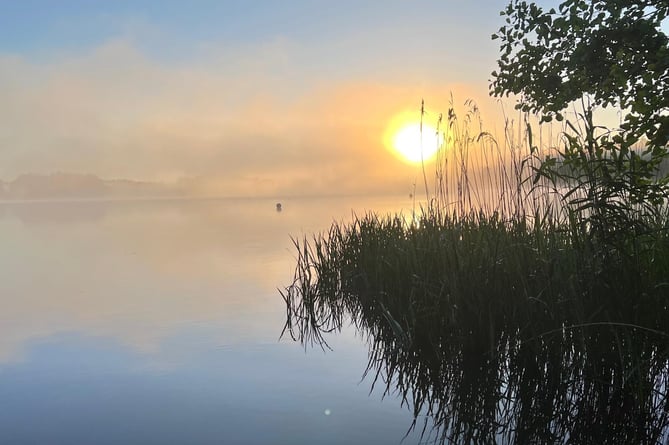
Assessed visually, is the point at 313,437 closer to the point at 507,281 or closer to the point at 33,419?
the point at 507,281

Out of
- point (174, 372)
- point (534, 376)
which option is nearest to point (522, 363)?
point (534, 376)

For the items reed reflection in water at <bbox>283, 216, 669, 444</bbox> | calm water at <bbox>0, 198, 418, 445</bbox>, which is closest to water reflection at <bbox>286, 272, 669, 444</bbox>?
reed reflection in water at <bbox>283, 216, 669, 444</bbox>

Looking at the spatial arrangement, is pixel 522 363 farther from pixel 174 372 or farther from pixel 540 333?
pixel 174 372

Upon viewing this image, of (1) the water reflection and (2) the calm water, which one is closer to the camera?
(1) the water reflection

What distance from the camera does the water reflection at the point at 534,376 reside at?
2908mm

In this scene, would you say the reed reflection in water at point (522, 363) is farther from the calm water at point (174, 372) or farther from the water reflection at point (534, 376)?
the calm water at point (174, 372)

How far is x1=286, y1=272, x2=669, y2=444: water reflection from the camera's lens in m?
2.91

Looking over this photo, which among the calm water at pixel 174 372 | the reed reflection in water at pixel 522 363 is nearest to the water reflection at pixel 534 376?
the reed reflection in water at pixel 522 363

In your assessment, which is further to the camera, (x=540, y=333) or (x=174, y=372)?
(x=174, y=372)

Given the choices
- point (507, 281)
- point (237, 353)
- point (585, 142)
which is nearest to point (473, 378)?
point (507, 281)

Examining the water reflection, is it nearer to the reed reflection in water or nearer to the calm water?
the reed reflection in water

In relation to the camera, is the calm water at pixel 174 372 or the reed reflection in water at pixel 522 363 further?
the calm water at pixel 174 372

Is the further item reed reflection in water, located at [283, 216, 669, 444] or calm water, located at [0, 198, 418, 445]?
calm water, located at [0, 198, 418, 445]

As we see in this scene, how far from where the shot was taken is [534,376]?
11.2 feet
